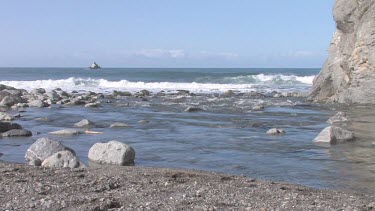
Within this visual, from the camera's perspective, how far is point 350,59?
94.7 ft

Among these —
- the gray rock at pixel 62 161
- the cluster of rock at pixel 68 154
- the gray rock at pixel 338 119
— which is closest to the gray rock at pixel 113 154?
the cluster of rock at pixel 68 154

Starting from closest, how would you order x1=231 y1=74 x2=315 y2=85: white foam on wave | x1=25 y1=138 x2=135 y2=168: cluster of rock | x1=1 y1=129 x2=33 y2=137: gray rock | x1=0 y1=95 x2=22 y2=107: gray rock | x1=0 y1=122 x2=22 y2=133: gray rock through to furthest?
x1=25 y1=138 x2=135 y2=168: cluster of rock, x1=1 y1=129 x2=33 y2=137: gray rock, x1=0 y1=122 x2=22 y2=133: gray rock, x1=0 y1=95 x2=22 y2=107: gray rock, x1=231 y1=74 x2=315 y2=85: white foam on wave

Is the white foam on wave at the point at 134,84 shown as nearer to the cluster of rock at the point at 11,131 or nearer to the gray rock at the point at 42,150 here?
the cluster of rock at the point at 11,131

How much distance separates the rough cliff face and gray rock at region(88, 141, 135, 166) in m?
19.3

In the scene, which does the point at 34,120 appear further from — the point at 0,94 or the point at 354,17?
the point at 354,17

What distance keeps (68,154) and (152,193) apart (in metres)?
4.09

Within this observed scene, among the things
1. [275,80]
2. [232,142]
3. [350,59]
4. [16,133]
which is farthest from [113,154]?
[275,80]

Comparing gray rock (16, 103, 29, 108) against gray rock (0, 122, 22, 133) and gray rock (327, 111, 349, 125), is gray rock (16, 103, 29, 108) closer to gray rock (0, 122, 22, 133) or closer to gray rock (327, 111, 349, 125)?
gray rock (0, 122, 22, 133)

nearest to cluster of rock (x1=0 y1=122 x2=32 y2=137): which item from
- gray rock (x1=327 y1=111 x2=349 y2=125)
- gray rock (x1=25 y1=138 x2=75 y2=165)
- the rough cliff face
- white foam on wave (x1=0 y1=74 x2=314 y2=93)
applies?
gray rock (x1=25 y1=138 x2=75 y2=165)

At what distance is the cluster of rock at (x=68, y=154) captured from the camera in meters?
→ 11.2

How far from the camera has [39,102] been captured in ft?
96.8

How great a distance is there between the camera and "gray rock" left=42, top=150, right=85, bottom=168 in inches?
427

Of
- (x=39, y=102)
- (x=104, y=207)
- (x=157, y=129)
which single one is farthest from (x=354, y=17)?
(x=104, y=207)

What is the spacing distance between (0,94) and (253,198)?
97.3 ft
